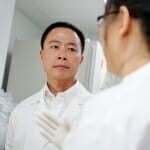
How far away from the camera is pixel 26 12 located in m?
3.51

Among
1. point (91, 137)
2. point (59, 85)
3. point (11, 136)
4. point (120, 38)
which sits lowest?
point (11, 136)

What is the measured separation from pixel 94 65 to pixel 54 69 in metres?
1.33

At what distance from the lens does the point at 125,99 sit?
51cm

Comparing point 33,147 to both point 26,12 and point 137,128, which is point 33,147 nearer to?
point 137,128

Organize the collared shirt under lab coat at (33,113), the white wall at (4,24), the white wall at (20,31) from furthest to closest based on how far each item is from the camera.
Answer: the white wall at (20,31), the white wall at (4,24), the collared shirt under lab coat at (33,113)

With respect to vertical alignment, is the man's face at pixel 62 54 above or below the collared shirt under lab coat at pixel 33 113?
above

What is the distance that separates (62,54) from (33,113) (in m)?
0.36

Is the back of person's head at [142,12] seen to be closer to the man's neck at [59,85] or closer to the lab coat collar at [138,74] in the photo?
the lab coat collar at [138,74]

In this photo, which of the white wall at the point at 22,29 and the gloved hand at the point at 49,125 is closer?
the gloved hand at the point at 49,125

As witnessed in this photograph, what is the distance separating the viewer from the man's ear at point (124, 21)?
60 centimetres

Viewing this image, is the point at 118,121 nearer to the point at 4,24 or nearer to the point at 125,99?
the point at 125,99

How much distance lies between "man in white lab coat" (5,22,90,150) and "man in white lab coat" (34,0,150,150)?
90 cm

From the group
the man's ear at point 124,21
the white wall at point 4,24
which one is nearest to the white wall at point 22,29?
the white wall at point 4,24

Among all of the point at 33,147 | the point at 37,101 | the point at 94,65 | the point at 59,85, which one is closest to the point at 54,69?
the point at 59,85
